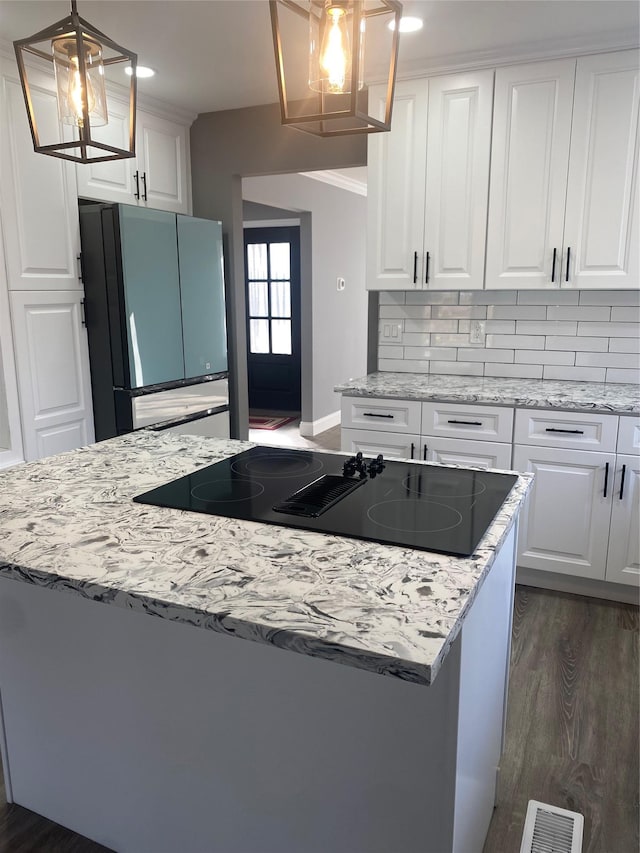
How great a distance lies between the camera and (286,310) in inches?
269

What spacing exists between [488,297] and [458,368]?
0.41m

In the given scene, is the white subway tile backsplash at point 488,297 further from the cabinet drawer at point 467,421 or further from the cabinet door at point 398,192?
the cabinet drawer at point 467,421

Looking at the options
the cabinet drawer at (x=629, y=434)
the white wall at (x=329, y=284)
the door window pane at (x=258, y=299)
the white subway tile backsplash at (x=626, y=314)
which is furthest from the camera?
the door window pane at (x=258, y=299)

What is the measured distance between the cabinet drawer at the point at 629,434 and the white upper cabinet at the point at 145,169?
258cm

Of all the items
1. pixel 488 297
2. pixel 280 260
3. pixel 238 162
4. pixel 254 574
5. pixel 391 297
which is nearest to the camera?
pixel 254 574

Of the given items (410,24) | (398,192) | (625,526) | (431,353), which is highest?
(410,24)

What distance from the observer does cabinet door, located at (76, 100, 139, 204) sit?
125 inches

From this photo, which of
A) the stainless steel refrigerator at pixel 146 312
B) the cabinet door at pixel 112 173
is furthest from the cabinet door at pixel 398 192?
the cabinet door at pixel 112 173

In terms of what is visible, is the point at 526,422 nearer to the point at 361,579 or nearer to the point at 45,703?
the point at 361,579

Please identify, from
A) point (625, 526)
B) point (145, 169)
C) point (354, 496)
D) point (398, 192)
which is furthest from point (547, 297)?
point (145, 169)

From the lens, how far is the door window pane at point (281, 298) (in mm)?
6773

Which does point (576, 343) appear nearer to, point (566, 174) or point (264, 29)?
point (566, 174)

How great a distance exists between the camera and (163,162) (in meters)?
3.76

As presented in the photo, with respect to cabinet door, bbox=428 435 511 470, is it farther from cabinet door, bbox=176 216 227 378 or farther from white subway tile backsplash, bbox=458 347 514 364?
cabinet door, bbox=176 216 227 378
